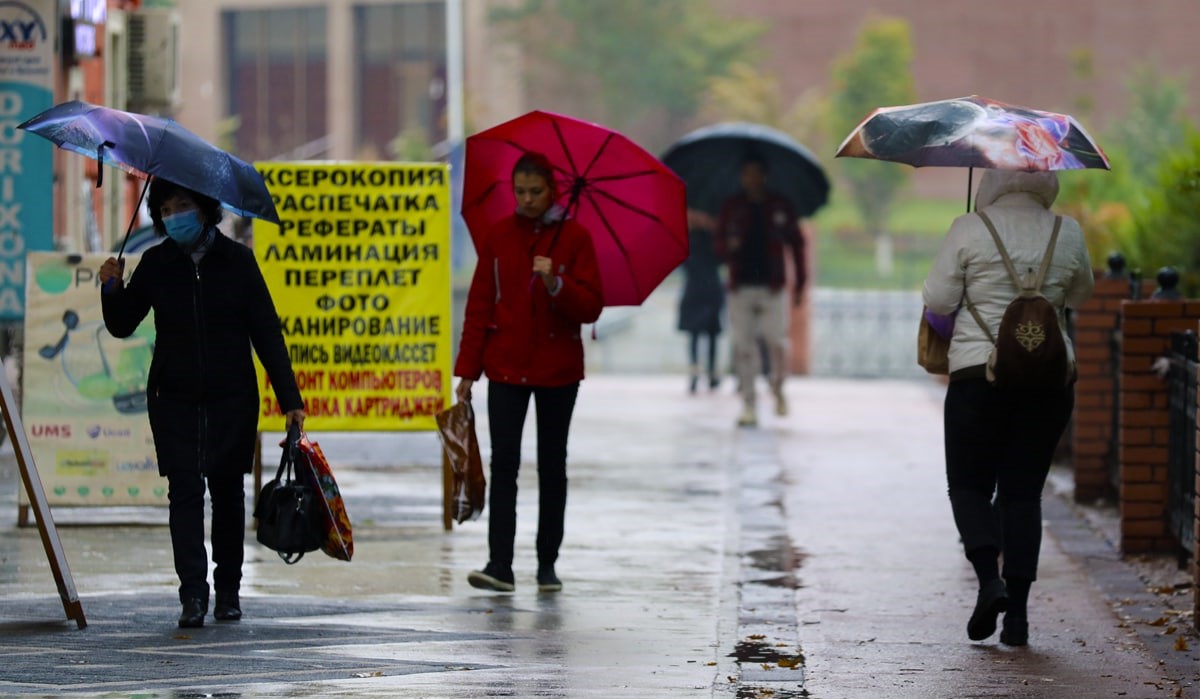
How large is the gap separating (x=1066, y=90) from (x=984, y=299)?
261 ft

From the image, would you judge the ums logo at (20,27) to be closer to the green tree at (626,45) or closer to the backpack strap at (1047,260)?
the backpack strap at (1047,260)

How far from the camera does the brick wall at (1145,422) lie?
9.55 m

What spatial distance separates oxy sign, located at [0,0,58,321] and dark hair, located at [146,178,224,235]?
5.40 meters

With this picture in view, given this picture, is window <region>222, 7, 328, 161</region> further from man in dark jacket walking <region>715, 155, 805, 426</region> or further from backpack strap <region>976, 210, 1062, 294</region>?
backpack strap <region>976, 210, 1062, 294</region>

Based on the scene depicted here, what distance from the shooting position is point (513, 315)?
8.38 metres

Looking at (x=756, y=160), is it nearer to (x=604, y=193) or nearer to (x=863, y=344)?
(x=604, y=193)

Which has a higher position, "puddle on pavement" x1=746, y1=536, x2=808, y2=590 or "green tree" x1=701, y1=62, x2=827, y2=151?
"green tree" x1=701, y1=62, x2=827, y2=151

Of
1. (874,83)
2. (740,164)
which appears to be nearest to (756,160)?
(740,164)

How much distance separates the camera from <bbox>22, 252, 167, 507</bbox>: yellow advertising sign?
32.5ft

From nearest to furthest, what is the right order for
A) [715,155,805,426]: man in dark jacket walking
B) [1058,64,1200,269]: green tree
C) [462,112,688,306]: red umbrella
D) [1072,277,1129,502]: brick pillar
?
[462,112,688,306]: red umbrella → [1072,277,1129,502]: brick pillar → [1058,64,1200,269]: green tree → [715,155,805,426]: man in dark jacket walking

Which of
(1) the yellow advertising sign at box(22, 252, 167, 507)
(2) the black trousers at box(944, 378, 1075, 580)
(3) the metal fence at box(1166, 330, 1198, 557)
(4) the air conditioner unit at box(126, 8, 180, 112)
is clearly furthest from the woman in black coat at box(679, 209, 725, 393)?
(2) the black trousers at box(944, 378, 1075, 580)

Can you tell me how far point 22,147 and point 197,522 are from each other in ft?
19.5

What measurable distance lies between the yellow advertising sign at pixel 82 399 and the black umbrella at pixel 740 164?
24.8 feet

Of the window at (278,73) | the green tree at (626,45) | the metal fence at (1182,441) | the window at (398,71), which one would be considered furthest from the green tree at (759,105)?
the metal fence at (1182,441)
